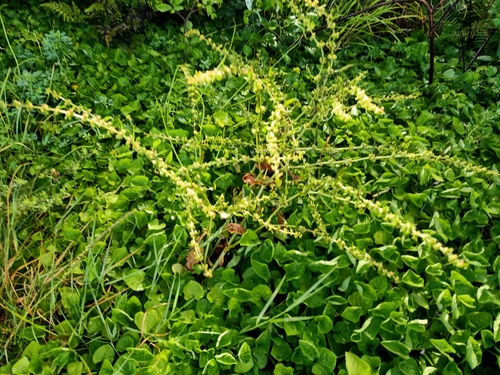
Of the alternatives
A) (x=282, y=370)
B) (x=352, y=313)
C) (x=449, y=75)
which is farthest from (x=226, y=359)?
(x=449, y=75)

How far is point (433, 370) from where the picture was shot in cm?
149

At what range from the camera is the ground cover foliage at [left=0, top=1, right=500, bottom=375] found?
5.10 ft

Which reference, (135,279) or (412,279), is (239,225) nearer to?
(135,279)

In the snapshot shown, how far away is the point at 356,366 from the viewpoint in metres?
1.48

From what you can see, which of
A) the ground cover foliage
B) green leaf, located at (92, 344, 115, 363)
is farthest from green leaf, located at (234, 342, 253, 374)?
green leaf, located at (92, 344, 115, 363)

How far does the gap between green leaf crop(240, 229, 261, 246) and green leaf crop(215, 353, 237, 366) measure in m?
0.40

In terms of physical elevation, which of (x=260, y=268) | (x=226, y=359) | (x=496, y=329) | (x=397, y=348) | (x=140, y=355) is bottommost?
(x=140, y=355)

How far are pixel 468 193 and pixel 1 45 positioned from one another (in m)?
2.48

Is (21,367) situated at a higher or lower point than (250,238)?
lower

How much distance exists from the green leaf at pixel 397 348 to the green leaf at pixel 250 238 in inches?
20.8

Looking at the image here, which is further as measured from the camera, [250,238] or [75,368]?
[250,238]

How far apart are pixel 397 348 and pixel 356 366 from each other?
143 millimetres

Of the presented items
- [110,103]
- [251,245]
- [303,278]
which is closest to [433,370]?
[303,278]

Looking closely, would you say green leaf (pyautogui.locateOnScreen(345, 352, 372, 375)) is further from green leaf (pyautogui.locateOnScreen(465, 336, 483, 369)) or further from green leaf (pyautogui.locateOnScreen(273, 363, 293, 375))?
green leaf (pyautogui.locateOnScreen(465, 336, 483, 369))
